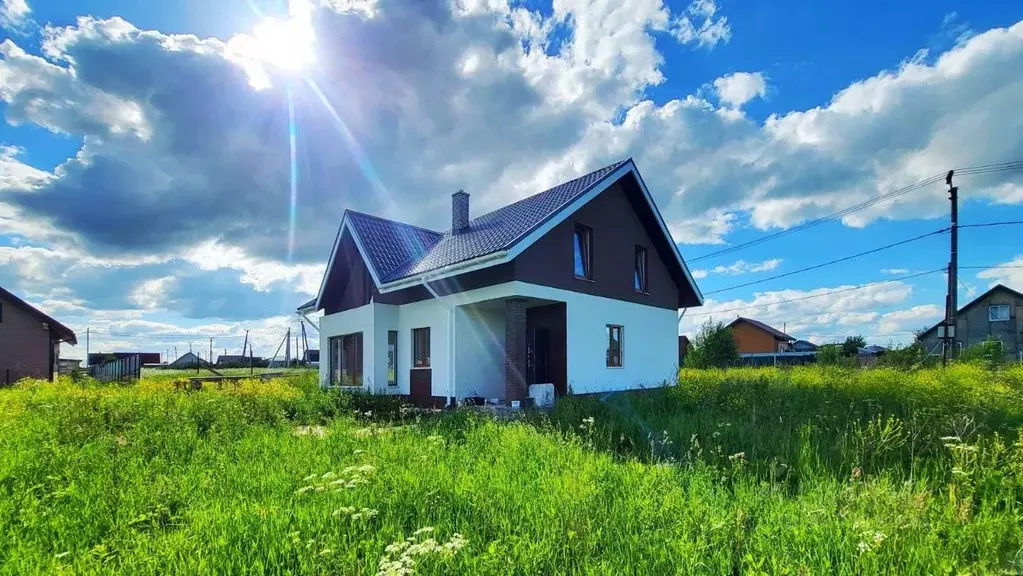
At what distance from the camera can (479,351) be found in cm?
1361

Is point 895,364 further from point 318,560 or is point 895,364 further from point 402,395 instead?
point 318,560

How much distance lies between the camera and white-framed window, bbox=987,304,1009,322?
39.4m

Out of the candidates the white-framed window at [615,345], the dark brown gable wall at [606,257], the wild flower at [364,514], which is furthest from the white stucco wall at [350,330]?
the wild flower at [364,514]

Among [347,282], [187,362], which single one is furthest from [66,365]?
[347,282]

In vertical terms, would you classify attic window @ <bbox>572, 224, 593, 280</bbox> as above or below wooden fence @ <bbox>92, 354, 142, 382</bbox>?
above

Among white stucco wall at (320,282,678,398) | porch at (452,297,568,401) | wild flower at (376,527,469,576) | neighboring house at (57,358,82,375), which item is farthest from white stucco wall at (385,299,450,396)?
neighboring house at (57,358,82,375)

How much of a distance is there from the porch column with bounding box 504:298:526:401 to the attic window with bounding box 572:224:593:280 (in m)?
2.61

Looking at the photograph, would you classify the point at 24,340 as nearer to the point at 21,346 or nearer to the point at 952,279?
the point at 21,346

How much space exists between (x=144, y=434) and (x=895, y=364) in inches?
934

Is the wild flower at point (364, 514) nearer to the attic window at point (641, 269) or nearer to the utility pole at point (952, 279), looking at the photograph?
the attic window at point (641, 269)

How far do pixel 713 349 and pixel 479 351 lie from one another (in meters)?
18.9

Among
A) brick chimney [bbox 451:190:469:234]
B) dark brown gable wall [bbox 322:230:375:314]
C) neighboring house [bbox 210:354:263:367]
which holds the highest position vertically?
brick chimney [bbox 451:190:469:234]

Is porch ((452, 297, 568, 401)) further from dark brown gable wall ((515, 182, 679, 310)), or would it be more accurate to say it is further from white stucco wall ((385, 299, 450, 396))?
dark brown gable wall ((515, 182, 679, 310))

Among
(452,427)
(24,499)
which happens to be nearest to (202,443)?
(24,499)
